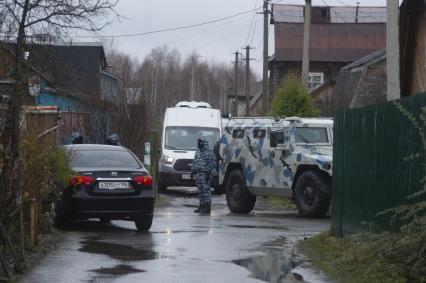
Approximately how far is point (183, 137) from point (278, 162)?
10056 millimetres

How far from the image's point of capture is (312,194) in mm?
19766

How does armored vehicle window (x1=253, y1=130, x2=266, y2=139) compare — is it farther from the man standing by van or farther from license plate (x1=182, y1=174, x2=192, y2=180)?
license plate (x1=182, y1=174, x2=192, y2=180)

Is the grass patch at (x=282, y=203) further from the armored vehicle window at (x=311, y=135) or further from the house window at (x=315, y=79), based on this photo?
the house window at (x=315, y=79)

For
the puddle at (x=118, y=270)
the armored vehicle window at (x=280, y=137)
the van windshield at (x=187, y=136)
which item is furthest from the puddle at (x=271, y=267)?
the van windshield at (x=187, y=136)

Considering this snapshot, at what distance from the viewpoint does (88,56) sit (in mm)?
53938

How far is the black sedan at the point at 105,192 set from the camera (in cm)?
1529

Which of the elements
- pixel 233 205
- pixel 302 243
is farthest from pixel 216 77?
pixel 302 243

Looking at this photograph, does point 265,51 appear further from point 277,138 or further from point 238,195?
point 277,138

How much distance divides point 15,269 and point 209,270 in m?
2.23

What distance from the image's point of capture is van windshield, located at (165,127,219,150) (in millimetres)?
30422

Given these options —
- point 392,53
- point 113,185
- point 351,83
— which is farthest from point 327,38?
point 113,185

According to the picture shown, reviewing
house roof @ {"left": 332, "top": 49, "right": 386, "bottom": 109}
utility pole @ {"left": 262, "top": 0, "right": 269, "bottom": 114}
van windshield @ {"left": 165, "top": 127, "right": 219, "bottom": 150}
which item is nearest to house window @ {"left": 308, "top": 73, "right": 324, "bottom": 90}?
house roof @ {"left": 332, "top": 49, "right": 386, "bottom": 109}

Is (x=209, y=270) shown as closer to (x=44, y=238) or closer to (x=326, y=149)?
(x=44, y=238)

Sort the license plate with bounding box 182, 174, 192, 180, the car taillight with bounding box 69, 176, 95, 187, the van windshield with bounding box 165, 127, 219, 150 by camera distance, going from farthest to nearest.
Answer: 1. the van windshield with bounding box 165, 127, 219, 150
2. the license plate with bounding box 182, 174, 192, 180
3. the car taillight with bounding box 69, 176, 95, 187
